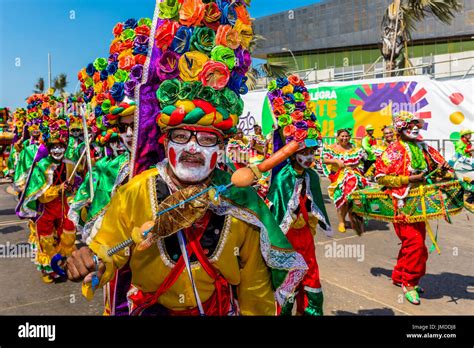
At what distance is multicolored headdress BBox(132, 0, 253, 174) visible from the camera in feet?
7.18

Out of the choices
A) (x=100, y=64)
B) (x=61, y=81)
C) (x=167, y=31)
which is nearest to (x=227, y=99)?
(x=167, y=31)

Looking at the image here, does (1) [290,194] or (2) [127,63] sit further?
(1) [290,194]

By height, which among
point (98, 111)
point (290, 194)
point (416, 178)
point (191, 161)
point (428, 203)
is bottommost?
point (428, 203)

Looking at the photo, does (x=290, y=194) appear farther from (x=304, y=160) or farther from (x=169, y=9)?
(x=169, y=9)

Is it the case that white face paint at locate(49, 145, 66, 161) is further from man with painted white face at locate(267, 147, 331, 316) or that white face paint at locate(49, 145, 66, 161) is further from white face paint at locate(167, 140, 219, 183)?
white face paint at locate(167, 140, 219, 183)

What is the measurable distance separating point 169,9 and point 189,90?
49cm

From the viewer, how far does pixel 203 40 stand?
7.51 feet

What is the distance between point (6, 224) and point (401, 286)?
27.0ft

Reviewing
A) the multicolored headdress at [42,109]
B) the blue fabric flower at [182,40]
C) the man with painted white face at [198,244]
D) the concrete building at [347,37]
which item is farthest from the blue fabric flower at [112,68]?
the concrete building at [347,37]

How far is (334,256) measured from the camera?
6844 mm

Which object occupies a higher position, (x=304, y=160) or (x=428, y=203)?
(x=304, y=160)

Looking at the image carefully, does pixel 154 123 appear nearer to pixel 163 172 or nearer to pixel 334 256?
pixel 163 172

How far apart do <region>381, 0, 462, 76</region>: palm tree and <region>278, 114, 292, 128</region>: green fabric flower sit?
37.2ft

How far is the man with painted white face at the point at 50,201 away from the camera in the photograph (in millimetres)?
5973
